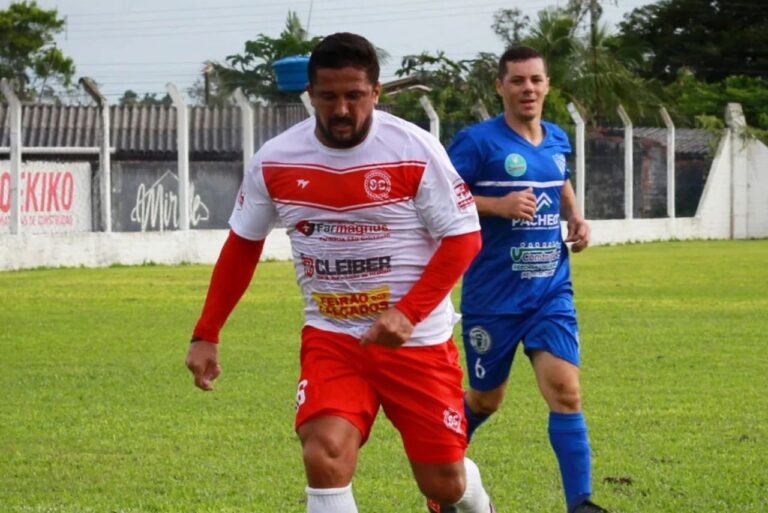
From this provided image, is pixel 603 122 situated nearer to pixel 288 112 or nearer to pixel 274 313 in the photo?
pixel 288 112

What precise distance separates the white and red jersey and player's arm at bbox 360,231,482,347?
5cm

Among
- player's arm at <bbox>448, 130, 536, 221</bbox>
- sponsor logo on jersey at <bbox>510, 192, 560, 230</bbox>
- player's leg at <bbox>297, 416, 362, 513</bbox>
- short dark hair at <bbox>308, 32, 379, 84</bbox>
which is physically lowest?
→ player's leg at <bbox>297, 416, 362, 513</bbox>

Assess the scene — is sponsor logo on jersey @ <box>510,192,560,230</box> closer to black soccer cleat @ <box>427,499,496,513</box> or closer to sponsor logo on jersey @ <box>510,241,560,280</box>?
sponsor logo on jersey @ <box>510,241,560,280</box>

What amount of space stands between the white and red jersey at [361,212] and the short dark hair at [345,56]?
265 mm

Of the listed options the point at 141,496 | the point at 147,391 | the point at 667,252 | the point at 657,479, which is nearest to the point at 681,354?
the point at 147,391

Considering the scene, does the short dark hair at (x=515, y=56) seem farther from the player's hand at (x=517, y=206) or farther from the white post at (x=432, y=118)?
the white post at (x=432, y=118)

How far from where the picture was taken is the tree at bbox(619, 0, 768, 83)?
236ft

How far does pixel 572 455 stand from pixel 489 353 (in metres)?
0.75

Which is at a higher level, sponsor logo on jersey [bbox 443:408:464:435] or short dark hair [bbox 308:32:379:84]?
short dark hair [bbox 308:32:379:84]

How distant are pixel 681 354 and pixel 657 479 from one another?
235 inches

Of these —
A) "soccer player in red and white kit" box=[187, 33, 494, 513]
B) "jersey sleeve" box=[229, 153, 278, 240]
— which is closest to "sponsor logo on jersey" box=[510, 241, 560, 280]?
"soccer player in red and white kit" box=[187, 33, 494, 513]

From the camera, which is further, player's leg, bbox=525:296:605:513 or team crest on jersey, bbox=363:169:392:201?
player's leg, bbox=525:296:605:513

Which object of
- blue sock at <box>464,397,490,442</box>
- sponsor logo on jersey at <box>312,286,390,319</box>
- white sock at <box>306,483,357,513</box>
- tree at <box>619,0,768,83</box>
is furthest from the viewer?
tree at <box>619,0,768,83</box>

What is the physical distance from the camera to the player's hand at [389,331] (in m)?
5.48
